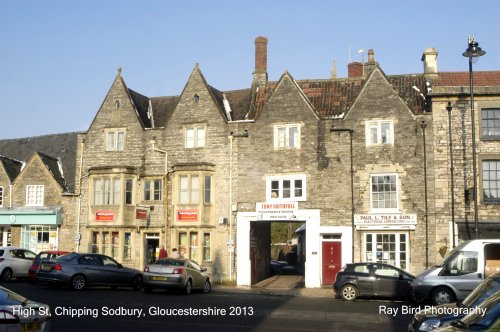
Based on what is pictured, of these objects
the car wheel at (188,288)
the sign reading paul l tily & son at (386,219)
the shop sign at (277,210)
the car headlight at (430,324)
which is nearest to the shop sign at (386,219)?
the sign reading paul l tily & son at (386,219)

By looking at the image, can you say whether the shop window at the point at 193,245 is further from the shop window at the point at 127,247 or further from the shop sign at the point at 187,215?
the shop window at the point at 127,247

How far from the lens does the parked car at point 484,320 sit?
24.7 feet

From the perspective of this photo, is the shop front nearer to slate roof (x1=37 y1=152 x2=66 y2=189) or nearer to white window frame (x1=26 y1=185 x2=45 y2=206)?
white window frame (x1=26 y1=185 x2=45 y2=206)

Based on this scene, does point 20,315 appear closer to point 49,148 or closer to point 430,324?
point 430,324

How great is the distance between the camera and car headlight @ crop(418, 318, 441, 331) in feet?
35.7

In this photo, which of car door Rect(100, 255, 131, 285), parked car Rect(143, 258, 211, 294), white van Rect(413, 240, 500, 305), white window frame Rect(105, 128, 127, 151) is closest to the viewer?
white van Rect(413, 240, 500, 305)

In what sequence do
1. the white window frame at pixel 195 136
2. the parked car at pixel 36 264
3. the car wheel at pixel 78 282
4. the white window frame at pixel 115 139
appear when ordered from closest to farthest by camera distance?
the car wheel at pixel 78 282 < the parked car at pixel 36 264 < the white window frame at pixel 195 136 < the white window frame at pixel 115 139

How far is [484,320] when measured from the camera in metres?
7.80

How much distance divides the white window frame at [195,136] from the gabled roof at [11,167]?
40.0 feet

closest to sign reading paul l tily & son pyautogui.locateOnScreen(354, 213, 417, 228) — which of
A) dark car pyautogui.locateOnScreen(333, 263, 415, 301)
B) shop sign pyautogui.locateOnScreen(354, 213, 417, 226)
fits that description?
shop sign pyautogui.locateOnScreen(354, 213, 417, 226)

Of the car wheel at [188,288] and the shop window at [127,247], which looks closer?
the car wheel at [188,288]

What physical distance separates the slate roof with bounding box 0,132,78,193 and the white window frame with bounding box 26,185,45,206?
189 cm

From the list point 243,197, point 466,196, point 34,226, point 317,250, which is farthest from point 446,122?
point 34,226

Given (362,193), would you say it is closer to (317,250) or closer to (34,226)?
(317,250)
